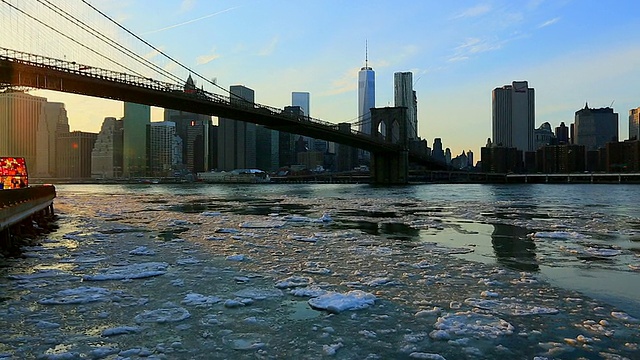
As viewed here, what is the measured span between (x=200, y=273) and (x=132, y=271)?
4.07ft

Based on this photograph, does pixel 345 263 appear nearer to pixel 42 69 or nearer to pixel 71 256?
pixel 71 256

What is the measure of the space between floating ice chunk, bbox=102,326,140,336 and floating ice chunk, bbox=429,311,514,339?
10.4 feet

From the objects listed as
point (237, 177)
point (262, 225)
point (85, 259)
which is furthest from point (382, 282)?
point (237, 177)

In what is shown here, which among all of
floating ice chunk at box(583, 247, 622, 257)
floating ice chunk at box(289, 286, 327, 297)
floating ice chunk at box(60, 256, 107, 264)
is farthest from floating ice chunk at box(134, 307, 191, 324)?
floating ice chunk at box(583, 247, 622, 257)

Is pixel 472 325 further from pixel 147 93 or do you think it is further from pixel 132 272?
pixel 147 93

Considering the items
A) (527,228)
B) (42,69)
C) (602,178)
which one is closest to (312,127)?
(42,69)

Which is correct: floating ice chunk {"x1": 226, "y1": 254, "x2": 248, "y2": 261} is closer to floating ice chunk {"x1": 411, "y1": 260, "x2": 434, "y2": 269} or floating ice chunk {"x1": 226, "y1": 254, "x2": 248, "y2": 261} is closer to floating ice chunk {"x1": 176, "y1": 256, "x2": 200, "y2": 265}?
floating ice chunk {"x1": 176, "y1": 256, "x2": 200, "y2": 265}

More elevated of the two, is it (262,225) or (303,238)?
(303,238)

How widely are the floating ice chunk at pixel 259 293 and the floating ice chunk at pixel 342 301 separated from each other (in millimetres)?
640

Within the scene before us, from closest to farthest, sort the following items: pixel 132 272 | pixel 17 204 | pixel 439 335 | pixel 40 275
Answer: pixel 439 335, pixel 40 275, pixel 132 272, pixel 17 204

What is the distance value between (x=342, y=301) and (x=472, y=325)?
67.0 inches

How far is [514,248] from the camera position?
10875mm

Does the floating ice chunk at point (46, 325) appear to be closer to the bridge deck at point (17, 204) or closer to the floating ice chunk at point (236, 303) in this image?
the floating ice chunk at point (236, 303)

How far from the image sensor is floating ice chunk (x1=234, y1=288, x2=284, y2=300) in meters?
6.47
